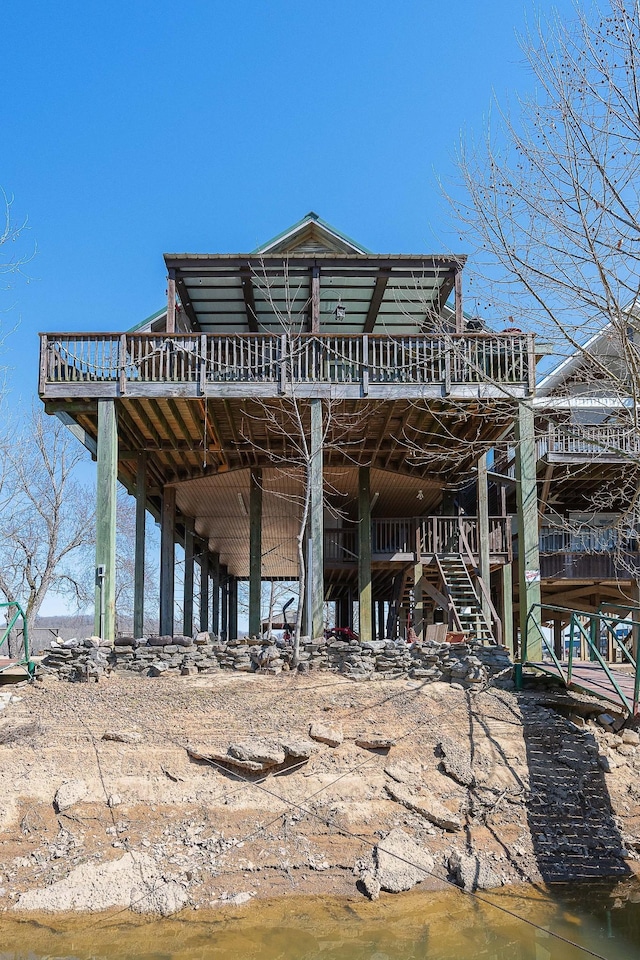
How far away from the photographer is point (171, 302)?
685 inches

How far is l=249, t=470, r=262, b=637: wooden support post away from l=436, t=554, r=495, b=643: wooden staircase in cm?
456

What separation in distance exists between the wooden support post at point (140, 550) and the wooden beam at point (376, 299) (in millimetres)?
6843

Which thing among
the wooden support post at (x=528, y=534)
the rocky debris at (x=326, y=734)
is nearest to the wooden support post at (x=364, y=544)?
the wooden support post at (x=528, y=534)

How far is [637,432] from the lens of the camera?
977cm

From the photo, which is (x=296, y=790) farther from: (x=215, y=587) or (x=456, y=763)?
(x=215, y=587)

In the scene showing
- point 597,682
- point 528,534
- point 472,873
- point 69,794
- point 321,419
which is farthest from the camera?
point 321,419

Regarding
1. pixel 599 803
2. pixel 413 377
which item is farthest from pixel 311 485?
pixel 599 803

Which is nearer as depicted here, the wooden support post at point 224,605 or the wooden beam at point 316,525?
the wooden beam at point 316,525

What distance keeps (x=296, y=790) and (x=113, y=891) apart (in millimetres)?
2606

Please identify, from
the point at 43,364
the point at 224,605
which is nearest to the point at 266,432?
the point at 43,364

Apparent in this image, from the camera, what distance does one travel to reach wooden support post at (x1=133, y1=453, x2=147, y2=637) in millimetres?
17734

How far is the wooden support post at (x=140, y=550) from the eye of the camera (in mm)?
17734

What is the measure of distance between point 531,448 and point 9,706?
10.4 metres

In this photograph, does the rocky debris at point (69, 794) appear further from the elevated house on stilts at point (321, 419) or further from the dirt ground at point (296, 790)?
the elevated house on stilts at point (321, 419)
